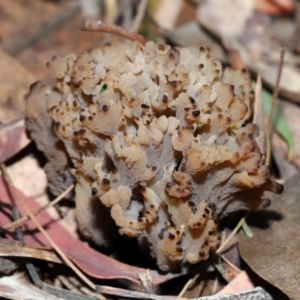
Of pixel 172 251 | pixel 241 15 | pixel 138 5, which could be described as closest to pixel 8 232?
pixel 172 251

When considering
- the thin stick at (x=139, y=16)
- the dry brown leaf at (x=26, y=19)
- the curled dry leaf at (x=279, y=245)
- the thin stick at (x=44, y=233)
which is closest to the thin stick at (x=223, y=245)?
the curled dry leaf at (x=279, y=245)

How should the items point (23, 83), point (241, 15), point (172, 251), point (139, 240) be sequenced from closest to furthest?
1. point (172, 251)
2. point (139, 240)
3. point (23, 83)
4. point (241, 15)

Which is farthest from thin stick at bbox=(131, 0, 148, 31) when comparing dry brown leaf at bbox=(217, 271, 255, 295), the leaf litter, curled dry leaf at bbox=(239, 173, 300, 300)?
dry brown leaf at bbox=(217, 271, 255, 295)

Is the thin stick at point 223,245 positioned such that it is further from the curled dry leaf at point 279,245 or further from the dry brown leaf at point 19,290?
the dry brown leaf at point 19,290

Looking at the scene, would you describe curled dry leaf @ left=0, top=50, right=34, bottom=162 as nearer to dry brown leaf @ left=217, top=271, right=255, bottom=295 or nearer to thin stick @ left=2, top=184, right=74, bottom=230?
thin stick @ left=2, top=184, right=74, bottom=230

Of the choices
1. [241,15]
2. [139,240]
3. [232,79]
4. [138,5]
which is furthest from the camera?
[241,15]

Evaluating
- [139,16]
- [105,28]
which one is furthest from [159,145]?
[139,16]

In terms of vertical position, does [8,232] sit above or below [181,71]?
below

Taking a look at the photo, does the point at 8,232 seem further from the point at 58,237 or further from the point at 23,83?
the point at 23,83
